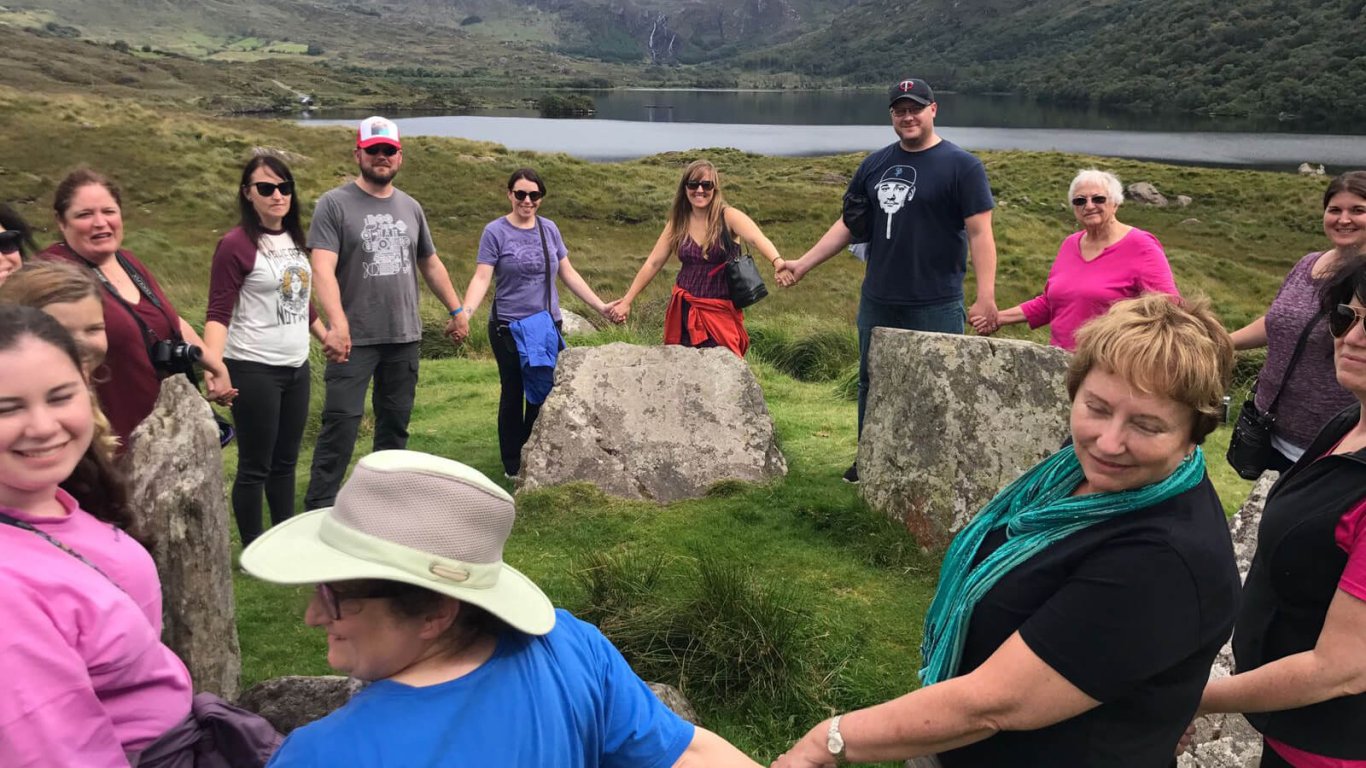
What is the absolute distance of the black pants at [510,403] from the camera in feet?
23.4

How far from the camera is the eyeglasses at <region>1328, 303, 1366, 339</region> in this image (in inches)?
103

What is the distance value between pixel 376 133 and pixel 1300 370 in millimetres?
5471

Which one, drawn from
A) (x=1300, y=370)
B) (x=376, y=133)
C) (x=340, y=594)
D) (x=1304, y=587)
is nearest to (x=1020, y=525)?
(x=1304, y=587)

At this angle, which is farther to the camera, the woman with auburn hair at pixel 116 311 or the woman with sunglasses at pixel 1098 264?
the woman with sunglasses at pixel 1098 264

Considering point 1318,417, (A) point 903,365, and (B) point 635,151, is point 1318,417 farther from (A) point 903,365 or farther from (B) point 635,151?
(B) point 635,151

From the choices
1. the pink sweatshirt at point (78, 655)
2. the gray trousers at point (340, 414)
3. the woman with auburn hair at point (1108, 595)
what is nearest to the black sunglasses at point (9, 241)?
the gray trousers at point (340, 414)

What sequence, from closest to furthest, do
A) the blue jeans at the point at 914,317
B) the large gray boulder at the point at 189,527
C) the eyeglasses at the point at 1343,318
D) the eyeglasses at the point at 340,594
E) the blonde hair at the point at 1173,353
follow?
the eyeglasses at the point at 340,594
the blonde hair at the point at 1173,353
the eyeglasses at the point at 1343,318
the large gray boulder at the point at 189,527
the blue jeans at the point at 914,317

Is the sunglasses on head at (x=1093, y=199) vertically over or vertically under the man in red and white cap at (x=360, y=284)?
over

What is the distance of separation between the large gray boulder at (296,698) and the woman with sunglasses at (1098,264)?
390 centimetres

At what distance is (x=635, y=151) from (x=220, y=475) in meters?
74.6

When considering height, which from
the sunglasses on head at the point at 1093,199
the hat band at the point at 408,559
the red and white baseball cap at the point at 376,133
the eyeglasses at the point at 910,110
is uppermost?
the eyeglasses at the point at 910,110

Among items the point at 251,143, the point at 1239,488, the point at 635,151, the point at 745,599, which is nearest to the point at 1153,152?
the point at 635,151

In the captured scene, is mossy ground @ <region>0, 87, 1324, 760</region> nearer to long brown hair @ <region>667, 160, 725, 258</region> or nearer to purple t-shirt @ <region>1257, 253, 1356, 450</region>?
long brown hair @ <region>667, 160, 725, 258</region>

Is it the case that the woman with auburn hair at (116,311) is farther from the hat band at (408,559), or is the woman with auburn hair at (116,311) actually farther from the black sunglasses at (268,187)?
the hat band at (408,559)
